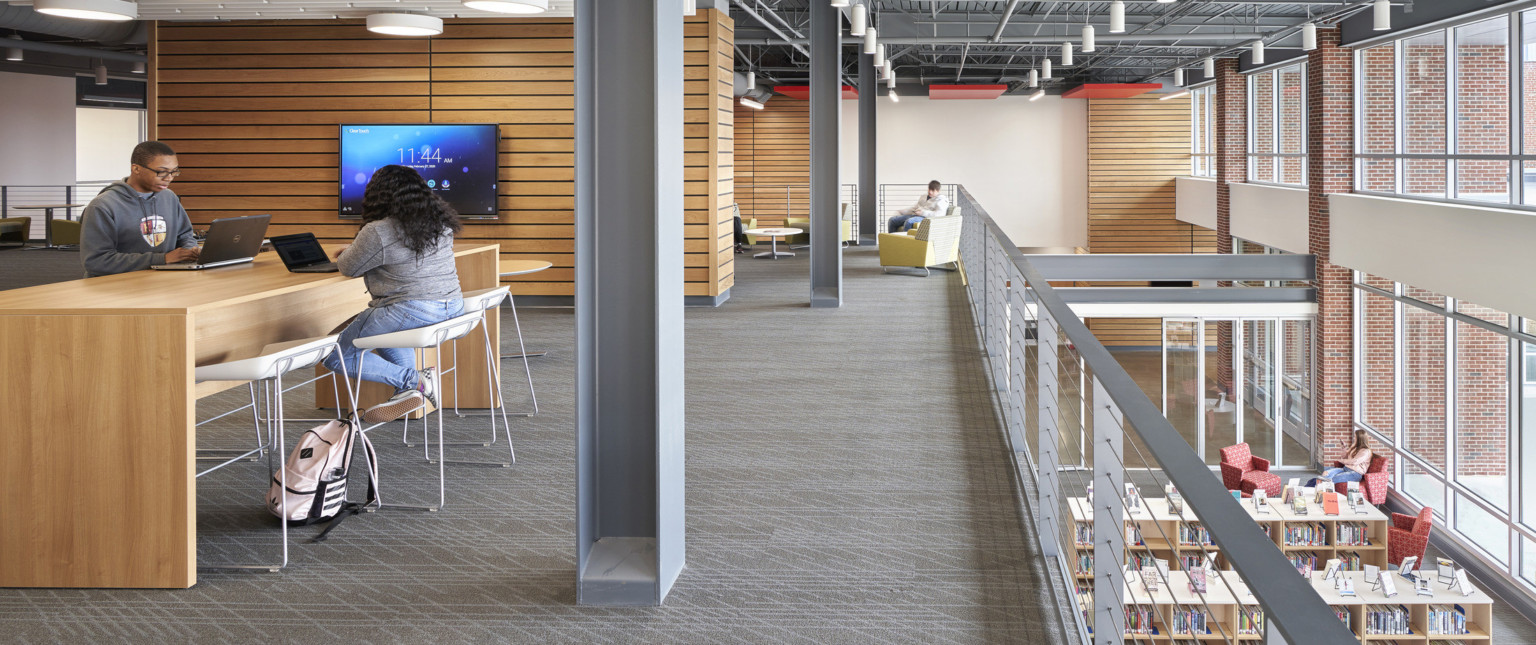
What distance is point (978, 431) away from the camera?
4.96m

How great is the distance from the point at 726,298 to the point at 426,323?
236 inches

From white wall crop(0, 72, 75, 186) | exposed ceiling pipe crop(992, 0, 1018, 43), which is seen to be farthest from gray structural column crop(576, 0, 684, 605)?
white wall crop(0, 72, 75, 186)

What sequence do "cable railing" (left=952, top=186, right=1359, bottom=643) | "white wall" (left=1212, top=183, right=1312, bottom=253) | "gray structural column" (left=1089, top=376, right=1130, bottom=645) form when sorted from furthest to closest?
1. "white wall" (left=1212, top=183, right=1312, bottom=253)
2. "gray structural column" (left=1089, top=376, right=1130, bottom=645)
3. "cable railing" (left=952, top=186, right=1359, bottom=643)

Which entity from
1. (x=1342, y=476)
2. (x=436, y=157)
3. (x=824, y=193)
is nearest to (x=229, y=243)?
(x=436, y=157)

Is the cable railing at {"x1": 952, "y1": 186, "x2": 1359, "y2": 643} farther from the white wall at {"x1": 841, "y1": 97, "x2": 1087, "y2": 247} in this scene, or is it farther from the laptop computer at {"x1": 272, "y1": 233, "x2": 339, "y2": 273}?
the white wall at {"x1": 841, "y1": 97, "x2": 1087, "y2": 247}

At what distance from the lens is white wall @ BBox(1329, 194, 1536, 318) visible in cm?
942

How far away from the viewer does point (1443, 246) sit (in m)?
10.8

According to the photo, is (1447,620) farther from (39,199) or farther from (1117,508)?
(39,199)

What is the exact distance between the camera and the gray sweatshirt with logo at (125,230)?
450 cm

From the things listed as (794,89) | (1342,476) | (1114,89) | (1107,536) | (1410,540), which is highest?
(1114,89)

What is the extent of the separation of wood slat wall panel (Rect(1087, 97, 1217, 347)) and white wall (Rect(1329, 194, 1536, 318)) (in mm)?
9979

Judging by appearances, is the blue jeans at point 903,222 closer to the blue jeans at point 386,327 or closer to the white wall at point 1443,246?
the white wall at point 1443,246

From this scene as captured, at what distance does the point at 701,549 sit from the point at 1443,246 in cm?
989

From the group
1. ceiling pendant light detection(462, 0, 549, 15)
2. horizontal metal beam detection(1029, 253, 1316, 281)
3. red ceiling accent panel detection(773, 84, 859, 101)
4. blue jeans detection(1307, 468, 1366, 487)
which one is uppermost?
red ceiling accent panel detection(773, 84, 859, 101)
